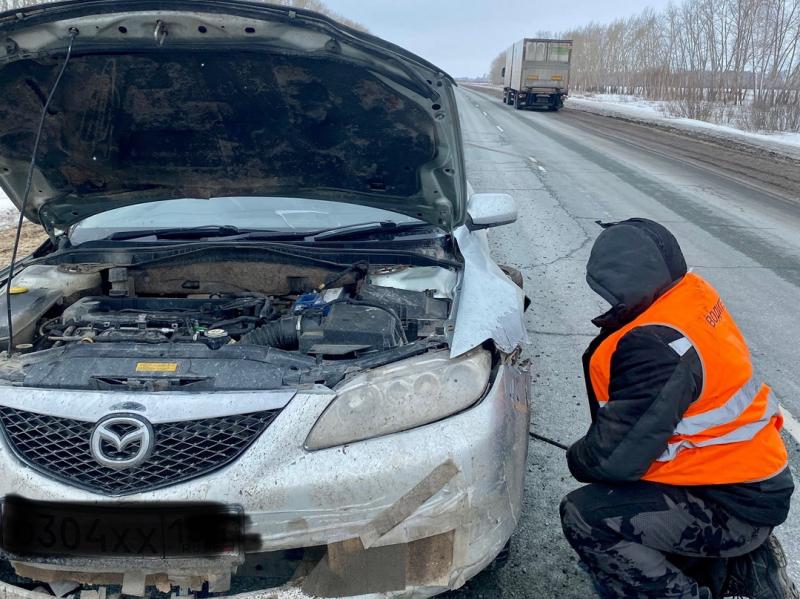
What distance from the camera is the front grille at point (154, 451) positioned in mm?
1855

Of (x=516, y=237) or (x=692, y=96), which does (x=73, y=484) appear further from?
(x=692, y=96)

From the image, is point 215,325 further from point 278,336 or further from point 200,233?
point 200,233

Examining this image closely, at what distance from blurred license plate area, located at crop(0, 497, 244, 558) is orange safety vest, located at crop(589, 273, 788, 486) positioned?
1259 mm

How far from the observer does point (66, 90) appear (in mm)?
2768

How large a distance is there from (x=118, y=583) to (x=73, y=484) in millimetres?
322

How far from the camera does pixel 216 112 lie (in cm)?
295

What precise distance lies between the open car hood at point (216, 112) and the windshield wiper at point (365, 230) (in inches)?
4.3

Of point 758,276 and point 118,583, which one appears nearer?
point 118,583

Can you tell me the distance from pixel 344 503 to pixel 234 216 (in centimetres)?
210

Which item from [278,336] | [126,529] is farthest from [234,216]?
[126,529]

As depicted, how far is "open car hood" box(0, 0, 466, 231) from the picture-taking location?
235 cm

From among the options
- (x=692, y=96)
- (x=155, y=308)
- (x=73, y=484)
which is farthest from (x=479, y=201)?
(x=692, y=96)

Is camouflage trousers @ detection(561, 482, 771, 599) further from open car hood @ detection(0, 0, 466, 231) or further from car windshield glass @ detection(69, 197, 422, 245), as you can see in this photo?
car windshield glass @ detection(69, 197, 422, 245)

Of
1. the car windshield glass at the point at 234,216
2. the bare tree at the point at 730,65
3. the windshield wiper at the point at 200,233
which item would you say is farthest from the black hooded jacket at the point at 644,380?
the bare tree at the point at 730,65
